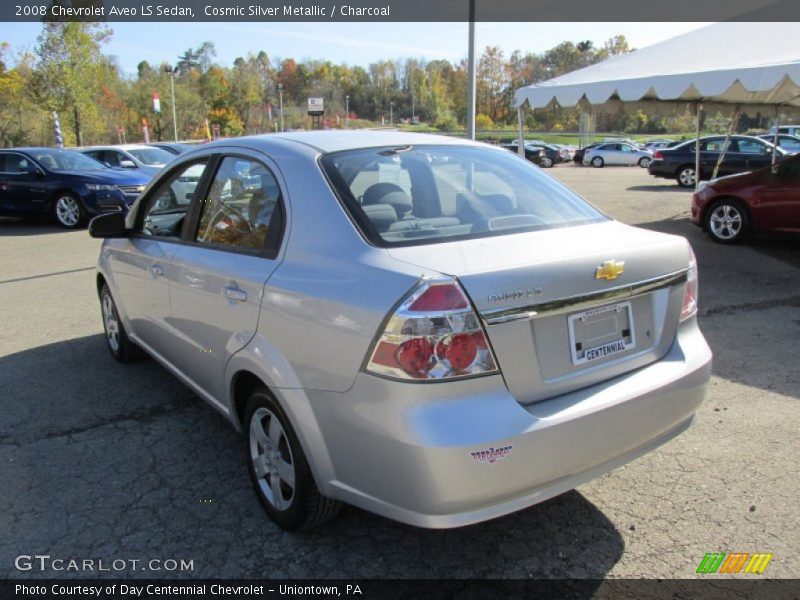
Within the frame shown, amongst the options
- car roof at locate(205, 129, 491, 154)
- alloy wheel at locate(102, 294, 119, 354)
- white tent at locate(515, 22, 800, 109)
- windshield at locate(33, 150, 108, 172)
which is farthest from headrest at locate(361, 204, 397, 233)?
windshield at locate(33, 150, 108, 172)

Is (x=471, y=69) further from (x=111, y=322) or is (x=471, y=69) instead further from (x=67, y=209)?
(x=111, y=322)

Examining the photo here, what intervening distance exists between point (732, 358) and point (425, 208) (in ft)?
10.8

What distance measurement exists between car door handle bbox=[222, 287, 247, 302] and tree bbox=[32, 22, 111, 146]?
29.0 metres

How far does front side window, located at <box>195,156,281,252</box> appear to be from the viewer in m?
2.94

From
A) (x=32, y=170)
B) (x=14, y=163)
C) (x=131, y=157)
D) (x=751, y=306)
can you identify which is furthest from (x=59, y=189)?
(x=751, y=306)

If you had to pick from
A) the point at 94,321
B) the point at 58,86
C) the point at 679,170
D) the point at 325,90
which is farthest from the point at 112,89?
the point at 325,90

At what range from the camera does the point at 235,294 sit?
2.88 metres

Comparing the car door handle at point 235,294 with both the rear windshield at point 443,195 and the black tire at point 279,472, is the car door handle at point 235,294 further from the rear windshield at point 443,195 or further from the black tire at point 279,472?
the rear windshield at point 443,195

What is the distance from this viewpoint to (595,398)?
2.40 meters

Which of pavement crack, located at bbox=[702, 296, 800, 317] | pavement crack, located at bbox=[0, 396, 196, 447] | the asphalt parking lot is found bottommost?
the asphalt parking lot

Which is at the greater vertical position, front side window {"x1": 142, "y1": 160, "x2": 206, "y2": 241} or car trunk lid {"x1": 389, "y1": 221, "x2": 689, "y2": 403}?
front side window {"x1": 142, "y1": 160, "x2": 206, "y2": 241}

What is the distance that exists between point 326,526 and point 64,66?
2989cm

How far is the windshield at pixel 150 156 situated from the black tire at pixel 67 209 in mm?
3861

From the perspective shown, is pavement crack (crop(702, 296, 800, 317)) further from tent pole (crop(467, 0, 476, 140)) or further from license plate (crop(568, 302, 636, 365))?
tent pole (crop(467, 0, 476, 140))
